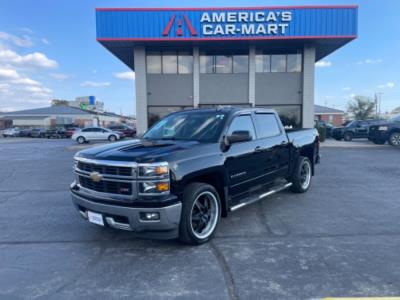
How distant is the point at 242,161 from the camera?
180 inches

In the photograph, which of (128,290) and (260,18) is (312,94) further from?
(128,290)

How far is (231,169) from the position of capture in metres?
4.34

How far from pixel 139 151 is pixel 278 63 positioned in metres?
19.0

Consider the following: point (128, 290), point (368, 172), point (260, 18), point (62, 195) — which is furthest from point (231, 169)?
point (260, 18)

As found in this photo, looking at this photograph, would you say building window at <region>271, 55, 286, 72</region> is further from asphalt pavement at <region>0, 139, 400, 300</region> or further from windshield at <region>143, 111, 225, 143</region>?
windshield at <region>143, 111, 225, 143</region>

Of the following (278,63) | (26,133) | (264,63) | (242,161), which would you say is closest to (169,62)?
(264,63)

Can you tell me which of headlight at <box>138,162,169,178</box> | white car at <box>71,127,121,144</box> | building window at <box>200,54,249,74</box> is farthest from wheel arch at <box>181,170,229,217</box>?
white car at <box>71,127,121,144</box>

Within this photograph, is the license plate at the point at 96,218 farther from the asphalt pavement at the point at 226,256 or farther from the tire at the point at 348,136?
the tire at the point at 348,136

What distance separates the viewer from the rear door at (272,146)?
5.21m

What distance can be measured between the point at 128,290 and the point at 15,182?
751 centimetres

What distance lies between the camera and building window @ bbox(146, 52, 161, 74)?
20172mm

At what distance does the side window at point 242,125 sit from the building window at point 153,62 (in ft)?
54.3

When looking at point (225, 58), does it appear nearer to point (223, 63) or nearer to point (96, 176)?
point (223, 63)

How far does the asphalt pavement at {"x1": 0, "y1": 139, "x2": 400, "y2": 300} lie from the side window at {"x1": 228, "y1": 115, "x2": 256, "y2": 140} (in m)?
1.55
